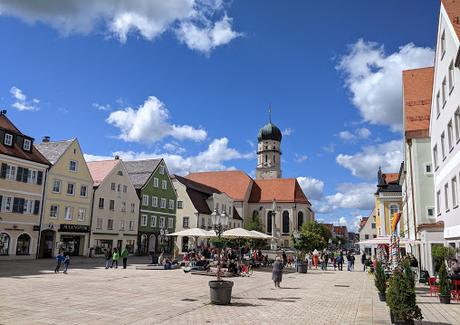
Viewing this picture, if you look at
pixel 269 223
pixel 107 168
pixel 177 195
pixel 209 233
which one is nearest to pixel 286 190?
pixel 269 223

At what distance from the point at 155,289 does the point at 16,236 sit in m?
23.8

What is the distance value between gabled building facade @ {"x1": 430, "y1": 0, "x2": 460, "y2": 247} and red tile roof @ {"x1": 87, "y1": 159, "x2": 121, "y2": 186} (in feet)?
118

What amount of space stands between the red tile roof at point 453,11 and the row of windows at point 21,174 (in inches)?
1332

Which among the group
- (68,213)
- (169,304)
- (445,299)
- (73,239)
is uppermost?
(68,213)

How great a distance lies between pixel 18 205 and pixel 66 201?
240 inches

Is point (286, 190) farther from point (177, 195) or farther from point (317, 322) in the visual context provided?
point (317, 322)

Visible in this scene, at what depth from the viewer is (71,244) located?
43250 millimetres

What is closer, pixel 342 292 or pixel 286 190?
pixel 342 292

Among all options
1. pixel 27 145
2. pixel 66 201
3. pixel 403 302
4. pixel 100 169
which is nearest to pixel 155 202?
pixel 100 169

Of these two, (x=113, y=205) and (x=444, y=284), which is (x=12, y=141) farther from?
(x=444, y=284)

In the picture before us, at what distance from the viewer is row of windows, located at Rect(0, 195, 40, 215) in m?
35.3

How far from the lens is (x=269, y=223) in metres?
89.4

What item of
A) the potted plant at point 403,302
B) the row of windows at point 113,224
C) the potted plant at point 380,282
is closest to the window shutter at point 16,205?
the row of windows at point 113,224

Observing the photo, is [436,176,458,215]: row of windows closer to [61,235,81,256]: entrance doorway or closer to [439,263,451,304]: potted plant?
[439,263,451,304]: potted plant
